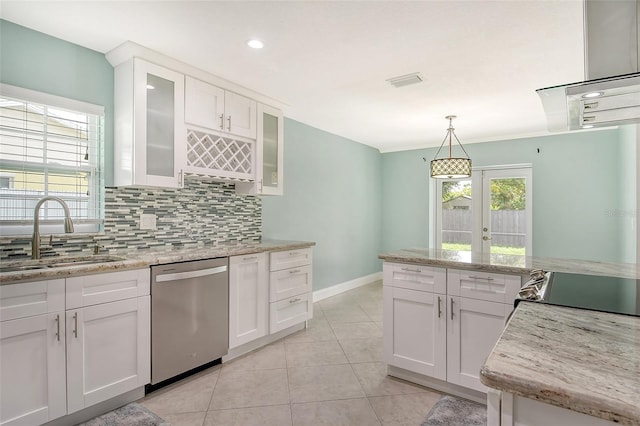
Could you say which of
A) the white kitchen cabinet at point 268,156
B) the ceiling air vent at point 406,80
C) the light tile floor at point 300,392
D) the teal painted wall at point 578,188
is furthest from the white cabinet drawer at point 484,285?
the teal painted wall at point 578,188

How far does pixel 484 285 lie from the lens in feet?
6.98

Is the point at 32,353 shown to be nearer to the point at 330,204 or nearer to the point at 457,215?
the point at 330,204

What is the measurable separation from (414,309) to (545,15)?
2070 millimetres

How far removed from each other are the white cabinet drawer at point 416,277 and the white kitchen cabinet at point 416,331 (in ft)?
0.12

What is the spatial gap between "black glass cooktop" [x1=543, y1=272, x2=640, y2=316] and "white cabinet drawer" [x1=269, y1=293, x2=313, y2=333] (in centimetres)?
226

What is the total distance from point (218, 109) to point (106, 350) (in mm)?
2039

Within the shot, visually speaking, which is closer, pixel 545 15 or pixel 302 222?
pixel 545 15

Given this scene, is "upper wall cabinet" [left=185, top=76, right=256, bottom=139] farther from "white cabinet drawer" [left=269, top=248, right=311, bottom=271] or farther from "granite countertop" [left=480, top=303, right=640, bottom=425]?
"granite countertop" [left=480, top=303, right=640, bottom=425]

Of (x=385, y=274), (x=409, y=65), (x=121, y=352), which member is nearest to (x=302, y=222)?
(x=385, y=274)

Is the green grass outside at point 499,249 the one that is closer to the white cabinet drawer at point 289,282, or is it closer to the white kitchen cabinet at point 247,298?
the white cabinet drawer at point 289,282

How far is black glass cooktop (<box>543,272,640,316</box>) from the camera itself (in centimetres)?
116

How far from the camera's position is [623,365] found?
0.73 m

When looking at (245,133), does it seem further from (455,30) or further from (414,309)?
(414,309)

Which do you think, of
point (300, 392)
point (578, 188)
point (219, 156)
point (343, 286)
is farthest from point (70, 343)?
point (578, 188)
